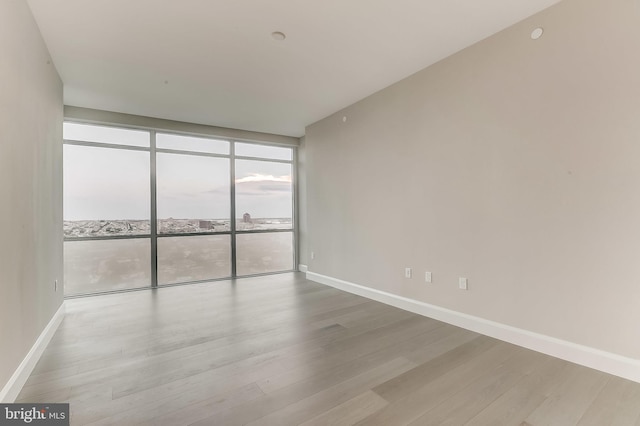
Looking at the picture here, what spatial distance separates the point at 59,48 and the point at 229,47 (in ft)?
5.35

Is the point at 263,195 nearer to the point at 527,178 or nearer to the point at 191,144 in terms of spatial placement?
the point at 191,144

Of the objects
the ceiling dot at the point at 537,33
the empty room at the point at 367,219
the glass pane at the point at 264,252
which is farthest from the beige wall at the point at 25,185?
the ceiling dot at the point at 537,33

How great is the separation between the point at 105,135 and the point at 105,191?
0.86 m

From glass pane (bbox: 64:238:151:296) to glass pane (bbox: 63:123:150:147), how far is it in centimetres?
154

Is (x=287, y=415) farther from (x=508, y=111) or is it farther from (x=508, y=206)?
(x=508, y=111)

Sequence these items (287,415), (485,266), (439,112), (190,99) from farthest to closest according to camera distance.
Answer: (190,99), (439,112), (485,266), (287,415)

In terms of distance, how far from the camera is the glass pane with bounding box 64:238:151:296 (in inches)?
168

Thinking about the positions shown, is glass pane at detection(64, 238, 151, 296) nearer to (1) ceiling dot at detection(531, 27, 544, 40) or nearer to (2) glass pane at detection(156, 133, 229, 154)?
(2) glass pane at detection(156, 133, 229, 154)

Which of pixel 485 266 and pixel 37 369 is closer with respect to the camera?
pixel 37 369

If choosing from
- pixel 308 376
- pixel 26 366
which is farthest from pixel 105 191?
pixel 308 376

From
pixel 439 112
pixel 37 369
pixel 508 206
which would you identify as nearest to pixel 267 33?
pixel 439 112

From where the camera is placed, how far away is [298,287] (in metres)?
4.69

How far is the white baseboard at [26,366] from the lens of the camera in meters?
1.76

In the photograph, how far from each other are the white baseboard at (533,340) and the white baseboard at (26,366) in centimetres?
340
